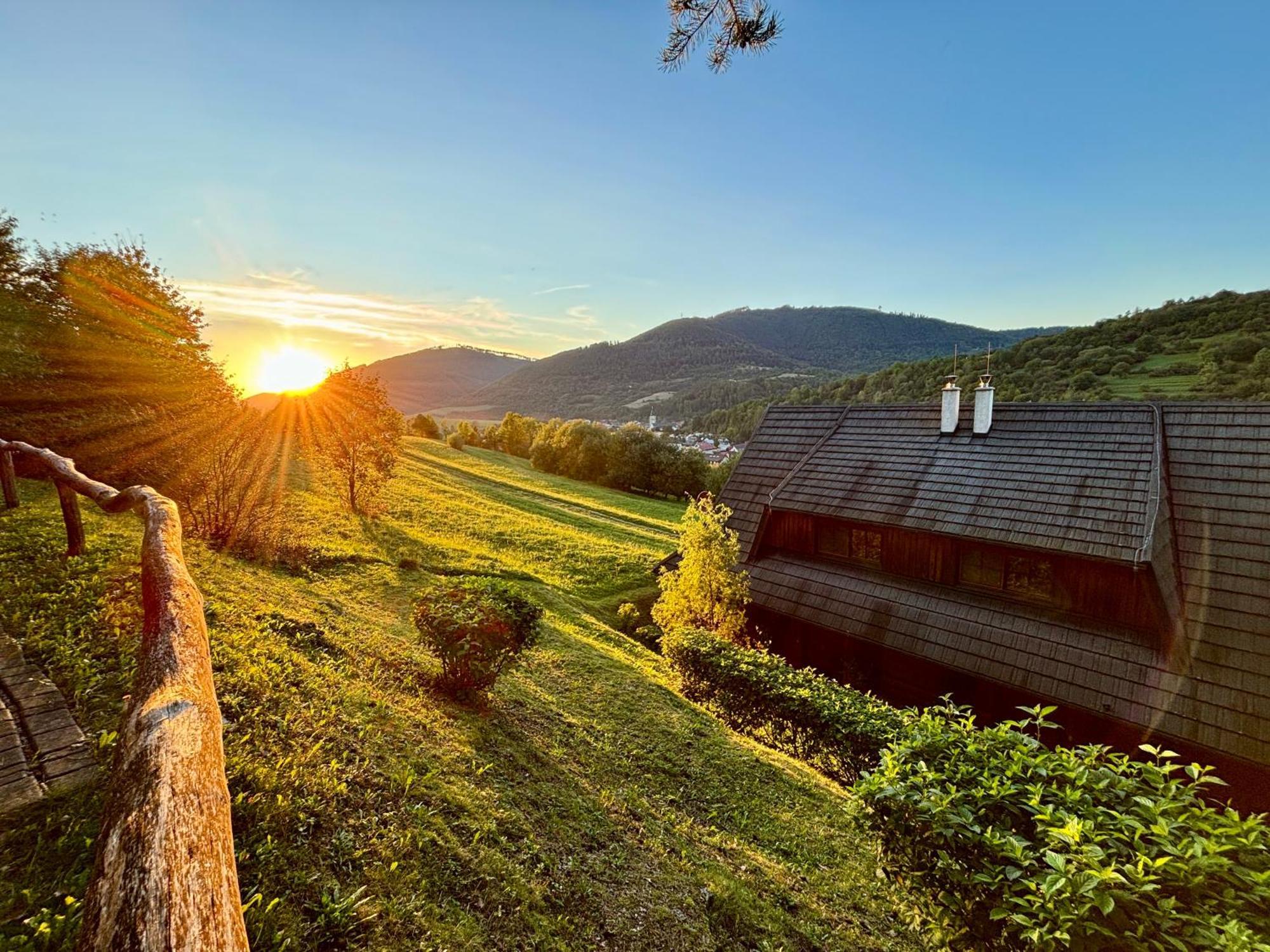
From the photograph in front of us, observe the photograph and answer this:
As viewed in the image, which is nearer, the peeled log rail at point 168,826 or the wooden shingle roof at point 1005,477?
the peeled log rail at point 168,826

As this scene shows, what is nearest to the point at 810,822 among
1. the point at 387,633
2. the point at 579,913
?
the point at 579,913

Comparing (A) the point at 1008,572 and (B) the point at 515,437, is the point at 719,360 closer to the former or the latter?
(B) the point at 515,437

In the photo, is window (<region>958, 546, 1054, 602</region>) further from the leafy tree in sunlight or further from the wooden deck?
the leafy tree in sunlight

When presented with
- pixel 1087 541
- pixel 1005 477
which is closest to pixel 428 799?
pixel 1087 541

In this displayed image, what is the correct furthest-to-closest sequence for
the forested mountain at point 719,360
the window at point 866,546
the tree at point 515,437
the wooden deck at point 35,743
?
the forested mountain at point 719,360 < the tree at point 515,437 < the window at point 866,546 < the wooden deck at point 35,743

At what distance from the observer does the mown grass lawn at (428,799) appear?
3045mm

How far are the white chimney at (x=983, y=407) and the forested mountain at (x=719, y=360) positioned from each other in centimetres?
10921

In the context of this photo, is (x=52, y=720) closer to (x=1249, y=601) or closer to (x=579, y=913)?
(x=579, y=913)

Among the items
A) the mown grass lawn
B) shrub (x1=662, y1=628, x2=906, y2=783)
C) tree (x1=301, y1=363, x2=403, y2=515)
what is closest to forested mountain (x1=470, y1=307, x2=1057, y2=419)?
tree (x1=301, y1=363, x2=403, y2=515)

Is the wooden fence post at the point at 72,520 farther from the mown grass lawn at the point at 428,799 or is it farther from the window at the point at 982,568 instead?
the window at the point at 982,568

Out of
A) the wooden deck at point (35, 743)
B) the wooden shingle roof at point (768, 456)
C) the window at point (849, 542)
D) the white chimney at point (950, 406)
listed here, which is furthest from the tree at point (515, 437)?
the wooden deck at point (35, 743)

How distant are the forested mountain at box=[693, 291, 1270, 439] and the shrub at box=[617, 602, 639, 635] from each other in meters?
26.5

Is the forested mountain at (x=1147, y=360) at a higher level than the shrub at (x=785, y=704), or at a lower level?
higher

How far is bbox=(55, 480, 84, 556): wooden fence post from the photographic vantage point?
6.09 metres
